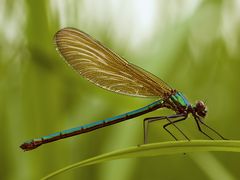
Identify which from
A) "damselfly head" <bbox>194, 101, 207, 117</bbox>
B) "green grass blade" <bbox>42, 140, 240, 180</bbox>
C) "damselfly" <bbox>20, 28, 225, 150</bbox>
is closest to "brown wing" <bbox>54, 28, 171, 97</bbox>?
"damselfly" <bbox>20, 28, 225, 150</bbox>

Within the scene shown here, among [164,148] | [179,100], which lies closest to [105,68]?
[179,100]

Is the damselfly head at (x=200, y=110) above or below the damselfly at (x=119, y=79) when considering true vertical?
below

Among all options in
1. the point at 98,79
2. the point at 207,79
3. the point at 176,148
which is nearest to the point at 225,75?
the point at 207,79

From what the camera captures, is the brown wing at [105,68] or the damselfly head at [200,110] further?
the damselfly head at [200,110]

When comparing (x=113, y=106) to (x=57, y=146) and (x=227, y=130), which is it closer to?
(x=57, y=146)

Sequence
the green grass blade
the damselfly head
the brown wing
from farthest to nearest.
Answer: the damselfly head → the brown wing → the green grass blade

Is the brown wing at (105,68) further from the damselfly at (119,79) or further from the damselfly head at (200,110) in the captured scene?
the damselfly head at (200,110)

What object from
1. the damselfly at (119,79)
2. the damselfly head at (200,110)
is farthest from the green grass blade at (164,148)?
the damselfly head at (200,110)

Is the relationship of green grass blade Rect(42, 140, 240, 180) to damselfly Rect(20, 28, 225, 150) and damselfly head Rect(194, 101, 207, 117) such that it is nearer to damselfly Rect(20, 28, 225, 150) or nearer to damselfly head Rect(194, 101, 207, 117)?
damselfly Rect(20, 28, 225, 150)
